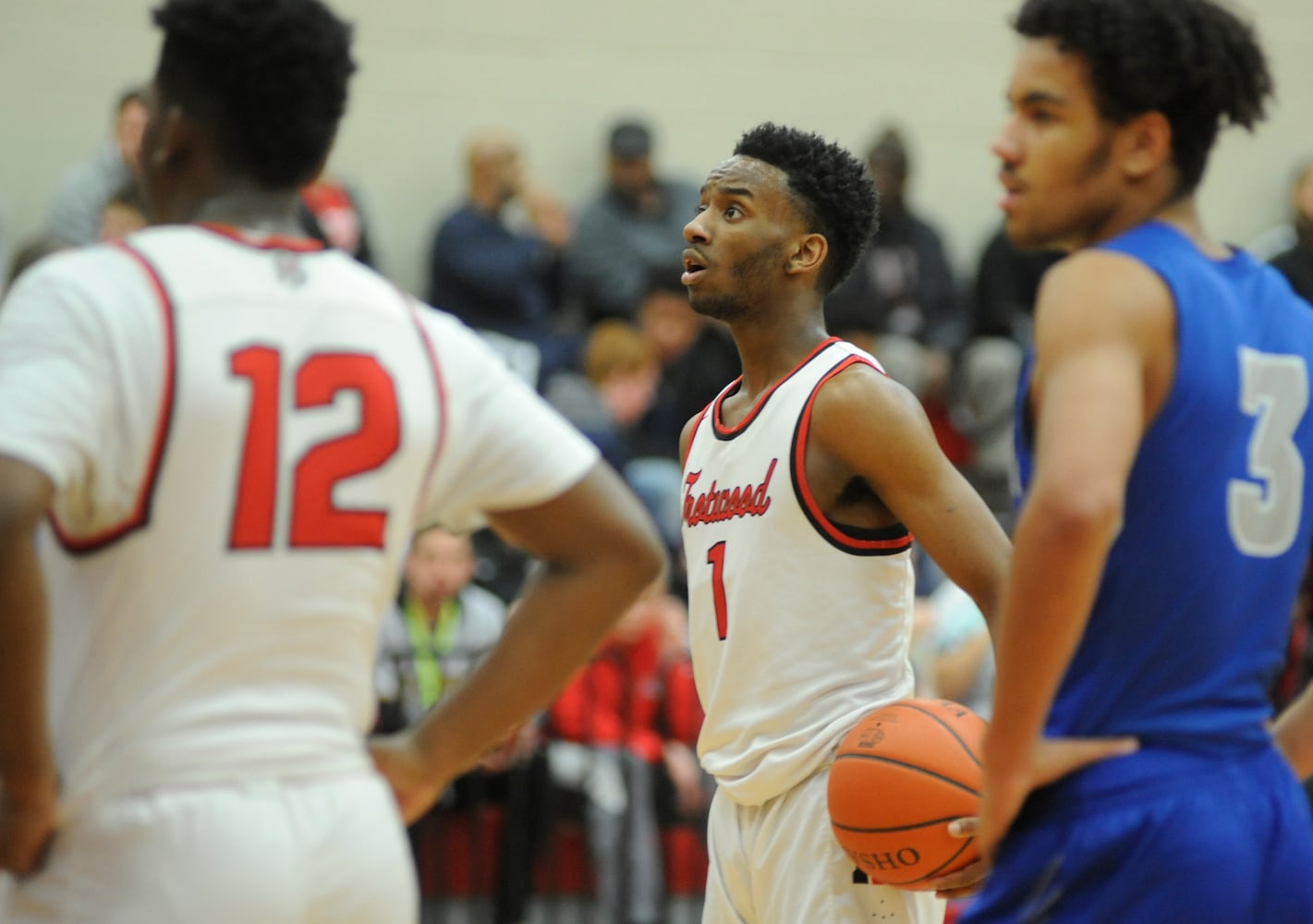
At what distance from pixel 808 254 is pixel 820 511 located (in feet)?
2.98

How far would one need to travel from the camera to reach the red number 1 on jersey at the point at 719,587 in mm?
4285

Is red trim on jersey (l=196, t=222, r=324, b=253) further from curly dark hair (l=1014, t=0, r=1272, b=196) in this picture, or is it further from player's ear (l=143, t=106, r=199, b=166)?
curly dark hair (l=1014, t=0, r=1272, b=196)

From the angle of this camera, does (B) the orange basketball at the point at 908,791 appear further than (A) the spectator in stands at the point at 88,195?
No

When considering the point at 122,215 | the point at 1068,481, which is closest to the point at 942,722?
the point at 1068,481

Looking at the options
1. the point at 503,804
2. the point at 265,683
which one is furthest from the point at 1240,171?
the point at 265,683

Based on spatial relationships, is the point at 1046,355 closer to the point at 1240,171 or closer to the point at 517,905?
the point at 517,905

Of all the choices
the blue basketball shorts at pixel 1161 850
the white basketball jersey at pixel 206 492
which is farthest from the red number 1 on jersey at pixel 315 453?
the blue basketball shorts at pixel 1161 850

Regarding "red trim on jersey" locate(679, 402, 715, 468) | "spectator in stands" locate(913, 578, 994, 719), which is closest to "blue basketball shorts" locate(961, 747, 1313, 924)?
"red trim on jersey" locate(679, 402, 715, 468)

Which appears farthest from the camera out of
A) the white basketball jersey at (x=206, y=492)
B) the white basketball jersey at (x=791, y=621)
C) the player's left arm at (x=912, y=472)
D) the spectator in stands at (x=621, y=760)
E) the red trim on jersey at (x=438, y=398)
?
the spectator in stands at (x=621, y=760)

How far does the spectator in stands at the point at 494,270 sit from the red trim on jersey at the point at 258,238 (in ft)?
25.9

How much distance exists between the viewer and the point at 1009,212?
285 cm

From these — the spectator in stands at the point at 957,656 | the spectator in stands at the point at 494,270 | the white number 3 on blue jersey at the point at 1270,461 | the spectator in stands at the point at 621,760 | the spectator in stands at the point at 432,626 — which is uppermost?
the white number 3 on blue jersey at the point at 1270,461

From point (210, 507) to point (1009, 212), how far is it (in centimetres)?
136

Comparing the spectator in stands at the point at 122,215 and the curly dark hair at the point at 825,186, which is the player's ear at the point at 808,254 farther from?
the spectator in stands at the point at 122,215
